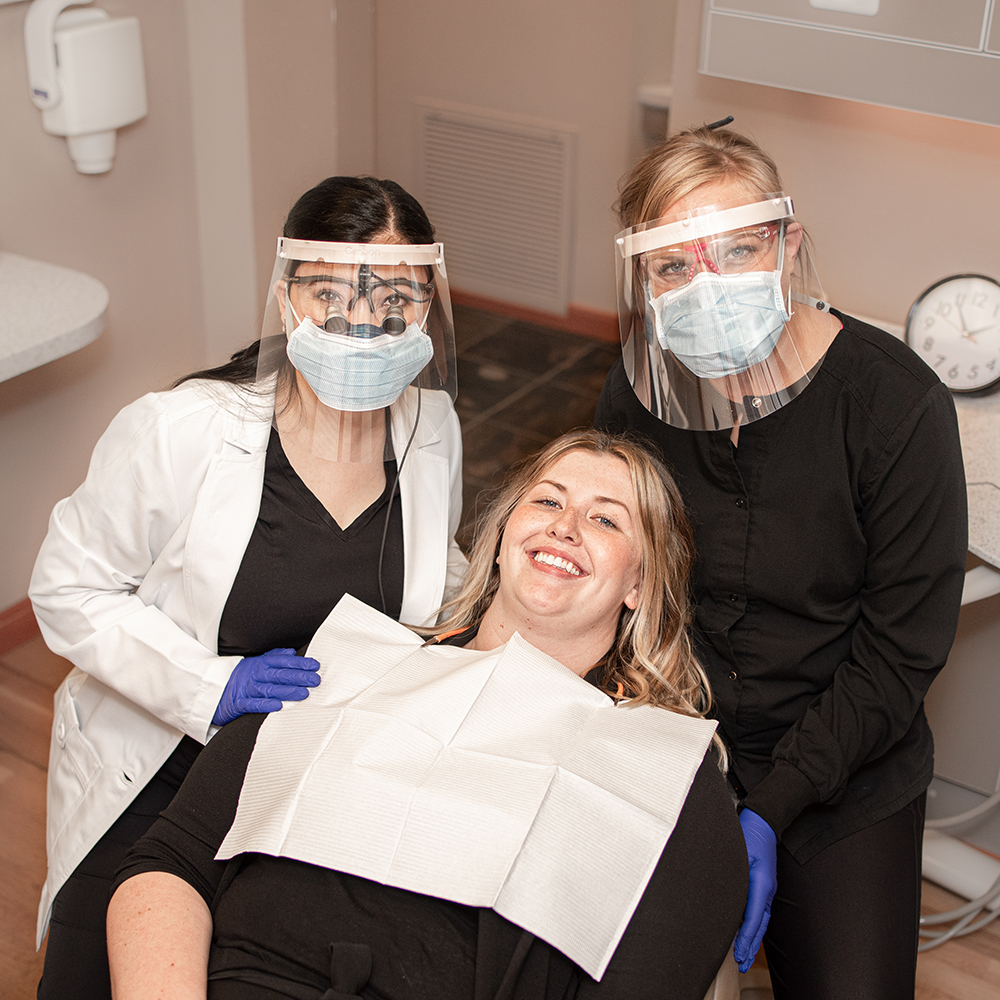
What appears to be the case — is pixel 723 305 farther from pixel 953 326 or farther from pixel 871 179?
pixel 871 179

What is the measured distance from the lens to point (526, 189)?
4.38 m

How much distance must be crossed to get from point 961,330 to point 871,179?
13.9 inches

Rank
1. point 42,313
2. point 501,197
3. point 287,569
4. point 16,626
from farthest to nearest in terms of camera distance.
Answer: point 501,197
point 16,626
point 42,313
point 287,569

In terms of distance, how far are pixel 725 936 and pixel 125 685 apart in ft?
2.85

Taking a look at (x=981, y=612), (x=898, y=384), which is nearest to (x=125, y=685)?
(x=898, y=384)

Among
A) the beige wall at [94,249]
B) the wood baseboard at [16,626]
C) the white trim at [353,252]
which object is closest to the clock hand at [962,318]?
the white trim at [353,252]

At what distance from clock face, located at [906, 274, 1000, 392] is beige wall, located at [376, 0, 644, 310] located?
2.18 meters

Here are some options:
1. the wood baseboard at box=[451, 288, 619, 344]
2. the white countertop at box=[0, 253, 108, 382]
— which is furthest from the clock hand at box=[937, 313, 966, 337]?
the wood baseboard at box=[451, 288, 619, 344]

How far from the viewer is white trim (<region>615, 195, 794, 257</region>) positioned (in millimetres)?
1418

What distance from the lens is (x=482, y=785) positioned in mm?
1361

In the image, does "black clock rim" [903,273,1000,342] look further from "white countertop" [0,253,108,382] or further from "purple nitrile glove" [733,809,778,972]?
"white countertop" [0,253,108,382]

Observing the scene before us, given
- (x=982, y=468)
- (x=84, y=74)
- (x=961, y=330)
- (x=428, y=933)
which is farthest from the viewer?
(x=84, y=74)

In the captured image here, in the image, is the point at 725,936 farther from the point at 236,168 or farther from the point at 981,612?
the point at 236,168

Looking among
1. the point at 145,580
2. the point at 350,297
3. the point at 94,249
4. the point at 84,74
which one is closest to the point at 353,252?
the point at 350,297
